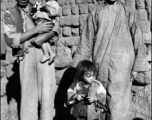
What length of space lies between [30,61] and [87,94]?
0.85 m

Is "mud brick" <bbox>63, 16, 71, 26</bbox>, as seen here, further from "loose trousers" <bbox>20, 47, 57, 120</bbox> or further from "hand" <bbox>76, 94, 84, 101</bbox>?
"hand" <bbox>76, 94, 84, 101</bbox>

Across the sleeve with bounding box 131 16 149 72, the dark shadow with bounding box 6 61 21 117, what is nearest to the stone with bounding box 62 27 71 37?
the dark shadow with bounding box 6 61 21 117

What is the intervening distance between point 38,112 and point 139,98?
1.53 m

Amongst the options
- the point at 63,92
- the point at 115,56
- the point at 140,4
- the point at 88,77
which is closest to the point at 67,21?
the point at 63,92

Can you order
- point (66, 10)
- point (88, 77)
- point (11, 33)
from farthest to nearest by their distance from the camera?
point (66, 10) → point (11, 33) → point (88, 77)

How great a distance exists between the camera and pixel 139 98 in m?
6.12

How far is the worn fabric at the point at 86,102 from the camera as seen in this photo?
4746mm

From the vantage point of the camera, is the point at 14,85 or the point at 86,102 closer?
the point at 86,102

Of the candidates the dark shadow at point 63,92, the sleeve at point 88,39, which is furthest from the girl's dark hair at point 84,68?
the dark shadow at point 63,92

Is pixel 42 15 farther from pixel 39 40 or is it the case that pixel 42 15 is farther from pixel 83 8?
pixel 83 8

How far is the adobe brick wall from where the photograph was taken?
590 centimetres

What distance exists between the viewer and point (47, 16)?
506 centimetres

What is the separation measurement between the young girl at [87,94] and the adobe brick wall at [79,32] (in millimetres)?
1375

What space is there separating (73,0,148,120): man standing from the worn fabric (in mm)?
168
